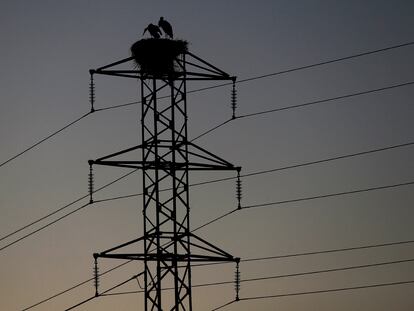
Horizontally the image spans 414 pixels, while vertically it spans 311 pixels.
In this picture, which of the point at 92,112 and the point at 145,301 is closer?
the point at 145,301

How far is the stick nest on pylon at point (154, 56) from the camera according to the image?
1382 inches

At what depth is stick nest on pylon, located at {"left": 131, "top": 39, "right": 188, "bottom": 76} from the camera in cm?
3509

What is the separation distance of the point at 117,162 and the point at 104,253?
235cm

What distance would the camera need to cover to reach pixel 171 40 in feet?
117

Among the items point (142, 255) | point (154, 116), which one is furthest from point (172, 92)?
point (142, 255)

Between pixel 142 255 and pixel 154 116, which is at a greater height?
pixel 154 116

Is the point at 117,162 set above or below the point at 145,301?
above

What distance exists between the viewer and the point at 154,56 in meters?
35.2

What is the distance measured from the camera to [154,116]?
34.7 meters

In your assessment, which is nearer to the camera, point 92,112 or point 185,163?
point 185,163

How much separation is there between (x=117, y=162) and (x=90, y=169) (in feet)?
5.00

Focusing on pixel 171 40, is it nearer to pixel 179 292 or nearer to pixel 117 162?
pixel 117 162

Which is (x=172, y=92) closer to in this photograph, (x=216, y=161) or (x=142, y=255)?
(x=216, y=161)

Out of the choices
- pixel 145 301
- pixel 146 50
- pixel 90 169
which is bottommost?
pixel 145 301
